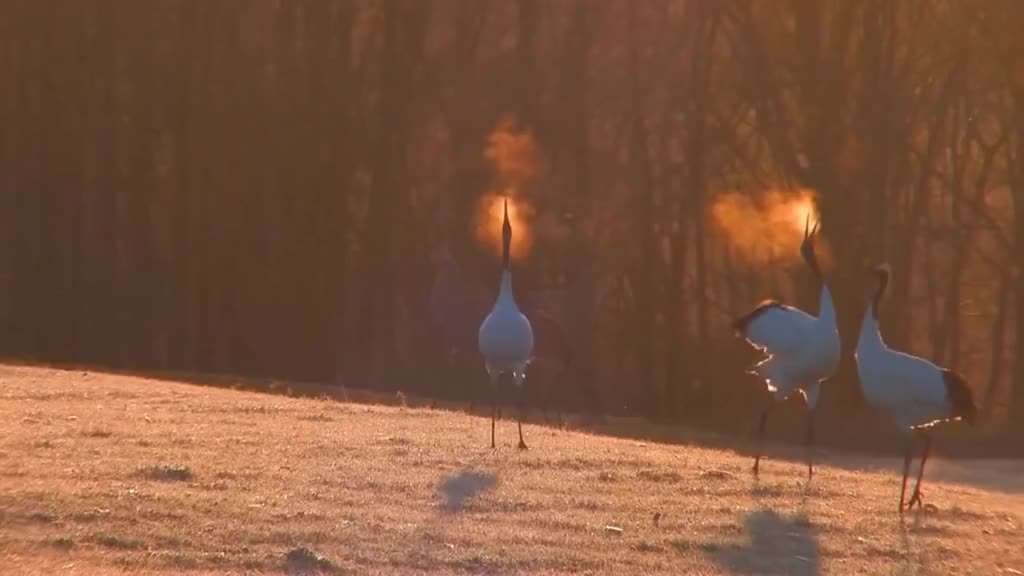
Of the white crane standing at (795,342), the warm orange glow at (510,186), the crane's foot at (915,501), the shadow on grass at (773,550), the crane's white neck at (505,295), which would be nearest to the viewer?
the shadow on grass at (773,550)

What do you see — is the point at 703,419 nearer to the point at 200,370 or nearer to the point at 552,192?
the point at 552,192

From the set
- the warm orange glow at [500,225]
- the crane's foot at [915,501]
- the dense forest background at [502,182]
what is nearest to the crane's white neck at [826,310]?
the crane's foot at [915,501]

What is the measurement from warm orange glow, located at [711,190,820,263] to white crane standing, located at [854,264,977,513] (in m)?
13.4

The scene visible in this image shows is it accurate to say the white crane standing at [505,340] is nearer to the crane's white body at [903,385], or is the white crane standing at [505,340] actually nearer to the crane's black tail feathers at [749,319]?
the crane's black tail feathers at [749,319]

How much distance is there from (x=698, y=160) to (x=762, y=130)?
118 centimetres

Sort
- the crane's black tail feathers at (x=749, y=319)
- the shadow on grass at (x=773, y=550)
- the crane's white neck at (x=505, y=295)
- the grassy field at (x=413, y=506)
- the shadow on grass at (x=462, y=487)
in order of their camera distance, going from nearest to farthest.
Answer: the grassy field at (x=413, y=506)
the shadow on grass at (x=773, y=550)
the shadow on grass at (x=462, y=487)
the crane's black tail feathers at (x=749, y=319)
the crane's white neck at (x=505, y=295)

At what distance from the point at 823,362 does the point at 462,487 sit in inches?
134

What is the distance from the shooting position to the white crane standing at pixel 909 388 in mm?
10258

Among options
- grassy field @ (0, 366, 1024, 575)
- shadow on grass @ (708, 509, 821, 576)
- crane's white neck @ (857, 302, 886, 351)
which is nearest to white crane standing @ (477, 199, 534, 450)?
grassy field @ (0, 366, 1024, 575)

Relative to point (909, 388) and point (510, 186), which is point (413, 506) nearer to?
point (909, 388)

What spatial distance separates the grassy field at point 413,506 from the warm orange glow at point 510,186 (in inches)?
596

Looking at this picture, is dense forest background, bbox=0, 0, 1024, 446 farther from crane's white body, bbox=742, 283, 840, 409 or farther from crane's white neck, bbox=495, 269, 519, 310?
crane's white body, bbox=742, 283, 840, 409

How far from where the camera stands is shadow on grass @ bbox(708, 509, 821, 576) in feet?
25.8

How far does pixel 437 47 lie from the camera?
28531 millimetres
